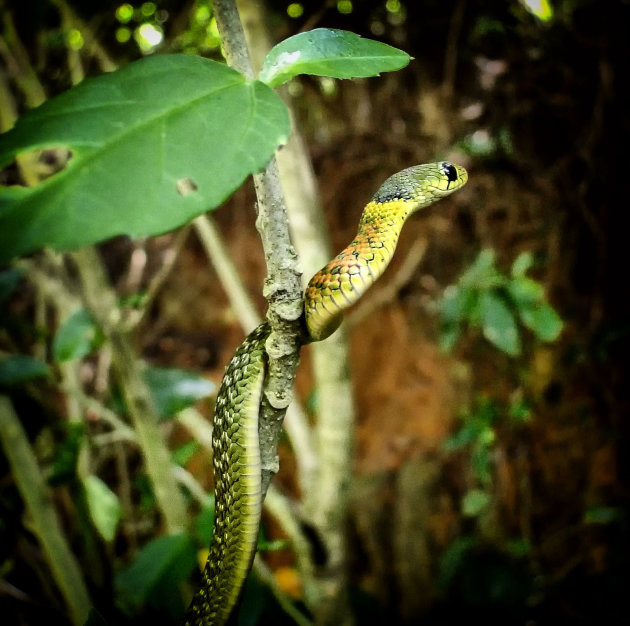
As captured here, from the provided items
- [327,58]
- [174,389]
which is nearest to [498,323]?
[174,389]

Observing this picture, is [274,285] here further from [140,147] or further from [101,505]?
[101,505]

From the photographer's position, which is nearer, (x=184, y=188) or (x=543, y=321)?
(x=184, y=188)

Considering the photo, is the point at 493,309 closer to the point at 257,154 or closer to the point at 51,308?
the point at 257,154

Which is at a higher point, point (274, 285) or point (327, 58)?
point (327, 58)

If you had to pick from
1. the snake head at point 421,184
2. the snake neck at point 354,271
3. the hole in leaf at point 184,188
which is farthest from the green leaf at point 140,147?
the snake head at point 421,184

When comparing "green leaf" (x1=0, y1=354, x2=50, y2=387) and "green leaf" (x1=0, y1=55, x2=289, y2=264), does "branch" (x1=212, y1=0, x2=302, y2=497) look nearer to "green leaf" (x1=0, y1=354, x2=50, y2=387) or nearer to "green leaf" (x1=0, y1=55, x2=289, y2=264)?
"green leaf" (x1=0, y1=55, x2=289, y2=264)
